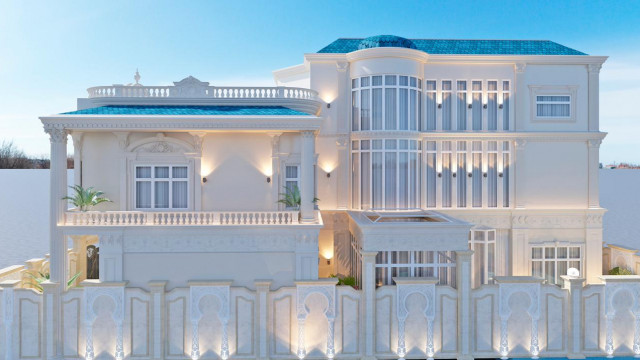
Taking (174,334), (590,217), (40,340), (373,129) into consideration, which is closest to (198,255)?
(174,334)

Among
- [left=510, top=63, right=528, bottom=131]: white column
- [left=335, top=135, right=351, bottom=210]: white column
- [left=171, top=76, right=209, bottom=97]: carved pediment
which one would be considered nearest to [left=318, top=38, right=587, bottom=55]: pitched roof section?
[left=510, top=63, right=528, bottom=131]: white column

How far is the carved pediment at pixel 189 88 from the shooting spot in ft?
55.7

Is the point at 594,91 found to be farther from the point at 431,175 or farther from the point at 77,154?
the point at 77,154

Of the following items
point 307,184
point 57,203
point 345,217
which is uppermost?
point 307,184

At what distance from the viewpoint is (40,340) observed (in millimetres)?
12406

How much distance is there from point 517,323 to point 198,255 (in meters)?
11.1

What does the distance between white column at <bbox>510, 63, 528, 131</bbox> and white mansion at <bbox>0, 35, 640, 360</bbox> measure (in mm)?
96

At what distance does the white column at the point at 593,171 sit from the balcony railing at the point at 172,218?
52.5 feet

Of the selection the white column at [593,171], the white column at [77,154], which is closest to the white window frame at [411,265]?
the white column at [593,171]

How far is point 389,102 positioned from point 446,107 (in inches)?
133

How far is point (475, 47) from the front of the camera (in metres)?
21.0

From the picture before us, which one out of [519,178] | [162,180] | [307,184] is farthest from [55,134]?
[519,178]

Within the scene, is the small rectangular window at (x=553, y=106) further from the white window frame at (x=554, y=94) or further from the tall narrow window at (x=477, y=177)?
the tall narrow window at (x=477, y=177)

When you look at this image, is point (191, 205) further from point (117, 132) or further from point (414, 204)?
point (414, 204)
